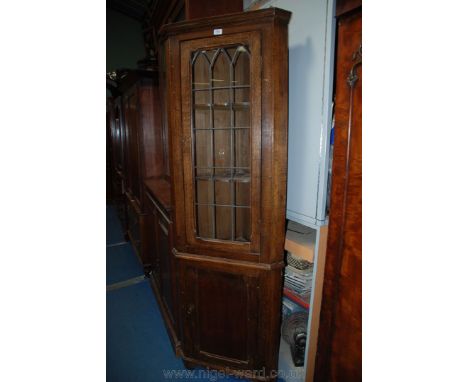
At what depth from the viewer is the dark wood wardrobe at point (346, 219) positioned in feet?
3.54

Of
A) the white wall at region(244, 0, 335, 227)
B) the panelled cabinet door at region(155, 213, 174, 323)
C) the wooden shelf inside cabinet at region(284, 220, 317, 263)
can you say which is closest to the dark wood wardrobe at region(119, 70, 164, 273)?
the panelled cabinet door at region(155, 213, 174, 323)

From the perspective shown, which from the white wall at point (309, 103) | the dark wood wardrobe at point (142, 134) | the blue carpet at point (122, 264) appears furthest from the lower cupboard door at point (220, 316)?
the blue carpet at point (122, 264)

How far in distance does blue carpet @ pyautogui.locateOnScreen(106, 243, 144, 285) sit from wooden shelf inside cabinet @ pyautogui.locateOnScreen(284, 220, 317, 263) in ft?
7.00

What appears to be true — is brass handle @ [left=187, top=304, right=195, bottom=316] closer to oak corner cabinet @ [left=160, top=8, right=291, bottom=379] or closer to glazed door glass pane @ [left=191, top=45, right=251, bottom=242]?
oak corner cabinet @ [left=160, top=8, right=291, bottom=379]

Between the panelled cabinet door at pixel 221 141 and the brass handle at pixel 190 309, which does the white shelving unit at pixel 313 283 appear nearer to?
the panelled cabinet door at pixel 221 141

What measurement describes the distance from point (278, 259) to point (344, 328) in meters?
0.42

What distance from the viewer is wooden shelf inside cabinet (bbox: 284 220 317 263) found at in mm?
1461

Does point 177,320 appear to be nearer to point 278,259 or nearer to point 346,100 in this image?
point 278,259

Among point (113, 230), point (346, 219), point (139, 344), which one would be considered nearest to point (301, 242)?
point (346, 219)

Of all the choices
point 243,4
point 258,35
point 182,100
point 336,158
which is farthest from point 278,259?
point 243,4

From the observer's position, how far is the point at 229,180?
1521 mm

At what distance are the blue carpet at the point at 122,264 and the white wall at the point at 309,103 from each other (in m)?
2.35

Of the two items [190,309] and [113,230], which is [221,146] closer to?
[190,309]

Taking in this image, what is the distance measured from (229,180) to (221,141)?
0.24 metres
